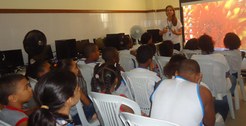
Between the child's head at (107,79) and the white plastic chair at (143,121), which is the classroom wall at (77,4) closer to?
the child's head at (107,79)

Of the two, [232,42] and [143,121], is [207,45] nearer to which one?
[232,42]

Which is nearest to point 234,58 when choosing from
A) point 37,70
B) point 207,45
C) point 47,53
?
point 207,45

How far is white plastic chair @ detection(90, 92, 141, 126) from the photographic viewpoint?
1.72 m

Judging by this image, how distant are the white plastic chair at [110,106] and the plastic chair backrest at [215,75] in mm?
1503

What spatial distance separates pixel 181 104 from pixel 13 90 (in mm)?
1129

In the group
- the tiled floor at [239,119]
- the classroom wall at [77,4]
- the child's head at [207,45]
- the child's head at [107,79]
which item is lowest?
the tiled floor at [239,119]

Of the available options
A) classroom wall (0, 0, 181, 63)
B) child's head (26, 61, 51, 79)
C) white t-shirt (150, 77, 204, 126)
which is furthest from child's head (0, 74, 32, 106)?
classroom wall (0, 0, 181, 63)

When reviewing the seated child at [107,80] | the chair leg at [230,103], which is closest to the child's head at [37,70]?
the seated child at [107,80]

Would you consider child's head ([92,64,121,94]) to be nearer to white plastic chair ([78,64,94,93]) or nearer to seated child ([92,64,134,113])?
seated child ([92,64,134,113])

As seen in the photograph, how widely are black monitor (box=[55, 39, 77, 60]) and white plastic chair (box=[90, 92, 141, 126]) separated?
267cm

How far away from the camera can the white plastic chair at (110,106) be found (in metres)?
1.72

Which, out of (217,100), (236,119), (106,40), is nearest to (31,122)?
(217,100)

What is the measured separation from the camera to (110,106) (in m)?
1.81

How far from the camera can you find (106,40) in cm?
554
